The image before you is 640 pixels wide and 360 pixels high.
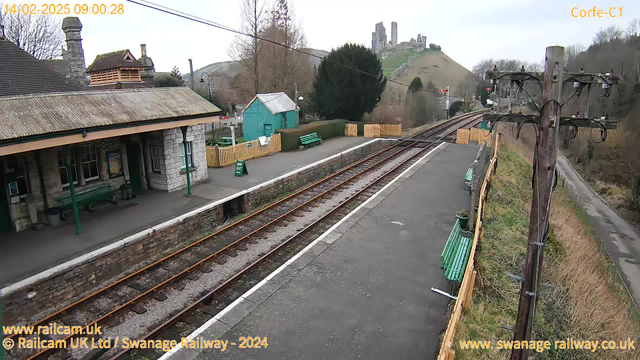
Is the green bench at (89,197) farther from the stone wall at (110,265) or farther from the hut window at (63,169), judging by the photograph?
the stone wall at (110,265)

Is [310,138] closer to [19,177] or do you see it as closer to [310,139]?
[310,139]

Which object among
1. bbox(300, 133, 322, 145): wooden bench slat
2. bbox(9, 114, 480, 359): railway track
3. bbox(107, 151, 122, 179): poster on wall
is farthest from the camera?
bbox(300, 133, 322, 145): wooden bench slat

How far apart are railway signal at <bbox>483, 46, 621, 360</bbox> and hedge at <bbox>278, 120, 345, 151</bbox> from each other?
19.0m

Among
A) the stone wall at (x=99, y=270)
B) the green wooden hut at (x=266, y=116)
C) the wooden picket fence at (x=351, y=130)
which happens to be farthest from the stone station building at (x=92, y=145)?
the wooden picket fence at (x=351, y=130)

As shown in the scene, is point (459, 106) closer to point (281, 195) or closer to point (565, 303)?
point (281, 195)

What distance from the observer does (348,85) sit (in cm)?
3152

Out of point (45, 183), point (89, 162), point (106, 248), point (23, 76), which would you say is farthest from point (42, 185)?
point (23, 76)

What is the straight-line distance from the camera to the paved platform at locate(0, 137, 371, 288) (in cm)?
920

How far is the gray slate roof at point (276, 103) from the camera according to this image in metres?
24.9

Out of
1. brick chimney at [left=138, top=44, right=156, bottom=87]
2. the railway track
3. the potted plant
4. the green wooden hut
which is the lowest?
the railway track

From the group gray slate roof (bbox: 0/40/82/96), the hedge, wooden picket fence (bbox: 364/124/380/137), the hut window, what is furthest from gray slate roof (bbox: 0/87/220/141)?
wooden picket fence (bbox: 364/124/380/137)

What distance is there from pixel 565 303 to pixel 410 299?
11.4 ft

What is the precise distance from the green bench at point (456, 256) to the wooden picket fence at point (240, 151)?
1245 centimetres

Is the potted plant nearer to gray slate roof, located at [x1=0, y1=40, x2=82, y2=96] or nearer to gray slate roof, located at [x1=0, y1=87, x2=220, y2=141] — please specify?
gray slate roof, located at [x1=0, y1=87, x2=220, y2=141]
